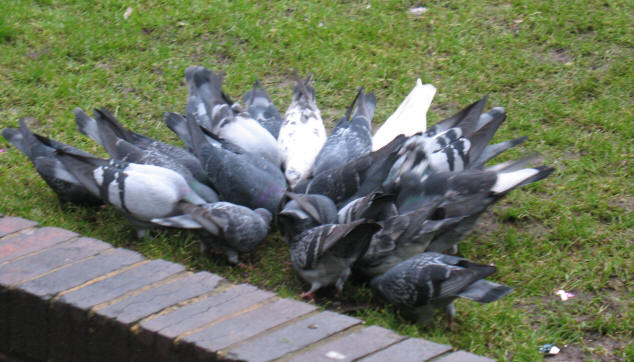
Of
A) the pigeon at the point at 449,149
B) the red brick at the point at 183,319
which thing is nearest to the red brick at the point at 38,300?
the red brick at the point at 183,319

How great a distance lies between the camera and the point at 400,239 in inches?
133

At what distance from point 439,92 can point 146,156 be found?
2.33 metres

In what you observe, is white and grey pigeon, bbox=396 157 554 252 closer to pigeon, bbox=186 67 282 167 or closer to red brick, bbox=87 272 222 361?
pigeon, bbox=186 67 282 167

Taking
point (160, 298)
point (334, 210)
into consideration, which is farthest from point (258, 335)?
point (334, 210)

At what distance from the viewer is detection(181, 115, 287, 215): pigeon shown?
3.83m

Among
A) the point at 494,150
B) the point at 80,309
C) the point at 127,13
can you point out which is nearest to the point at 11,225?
the point at 80,309

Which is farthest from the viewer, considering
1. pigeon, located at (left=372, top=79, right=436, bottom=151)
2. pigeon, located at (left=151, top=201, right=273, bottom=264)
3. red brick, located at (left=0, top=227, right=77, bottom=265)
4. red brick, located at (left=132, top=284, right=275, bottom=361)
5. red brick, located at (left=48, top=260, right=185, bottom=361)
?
pigeon, located at (left=372, top=79, right=436, bottom=151)

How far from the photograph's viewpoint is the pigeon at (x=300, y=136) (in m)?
4.16

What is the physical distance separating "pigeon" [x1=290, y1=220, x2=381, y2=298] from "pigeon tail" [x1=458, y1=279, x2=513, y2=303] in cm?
47

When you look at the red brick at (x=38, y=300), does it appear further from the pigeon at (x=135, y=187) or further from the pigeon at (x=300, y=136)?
the pigeon at (x=300, y=136)

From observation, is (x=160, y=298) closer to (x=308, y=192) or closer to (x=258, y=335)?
(x=258, y=335)

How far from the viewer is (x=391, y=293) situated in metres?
3.13

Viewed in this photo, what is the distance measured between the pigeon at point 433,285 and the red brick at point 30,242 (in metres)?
1.37

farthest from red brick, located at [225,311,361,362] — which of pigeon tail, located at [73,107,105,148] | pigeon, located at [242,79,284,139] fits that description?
pigeon tail, located at [73,107,105,148]
